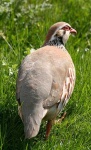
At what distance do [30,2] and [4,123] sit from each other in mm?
2922

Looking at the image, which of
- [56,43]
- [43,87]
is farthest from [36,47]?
[43,87]

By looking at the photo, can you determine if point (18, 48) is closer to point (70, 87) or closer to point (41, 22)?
point (41, 22)

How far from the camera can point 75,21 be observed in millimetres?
6590

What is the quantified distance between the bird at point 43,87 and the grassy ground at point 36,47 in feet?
0.71

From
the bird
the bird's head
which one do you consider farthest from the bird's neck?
the bird

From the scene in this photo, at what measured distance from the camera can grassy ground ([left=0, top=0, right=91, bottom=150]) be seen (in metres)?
4.19

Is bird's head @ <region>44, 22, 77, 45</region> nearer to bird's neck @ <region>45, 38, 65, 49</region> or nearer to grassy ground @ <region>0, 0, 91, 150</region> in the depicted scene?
bird's neck @ <region>45, 38, 65, 49</region>

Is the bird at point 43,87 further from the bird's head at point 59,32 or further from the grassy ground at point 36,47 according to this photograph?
the bird's head at point 59,32

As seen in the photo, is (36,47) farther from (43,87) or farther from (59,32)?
(43,87)

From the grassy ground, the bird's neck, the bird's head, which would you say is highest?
the bird's head

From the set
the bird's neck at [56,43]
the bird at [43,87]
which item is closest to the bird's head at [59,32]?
the bird's neck at [56,43]

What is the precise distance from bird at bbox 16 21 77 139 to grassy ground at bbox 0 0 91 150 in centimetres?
22

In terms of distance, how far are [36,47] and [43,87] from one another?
2083 millimetres

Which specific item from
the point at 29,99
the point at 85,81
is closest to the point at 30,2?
→ the point at 85,81
